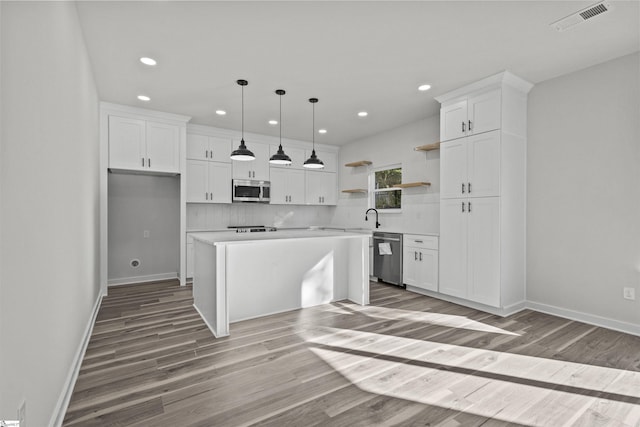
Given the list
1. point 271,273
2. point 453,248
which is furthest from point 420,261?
point 271,273

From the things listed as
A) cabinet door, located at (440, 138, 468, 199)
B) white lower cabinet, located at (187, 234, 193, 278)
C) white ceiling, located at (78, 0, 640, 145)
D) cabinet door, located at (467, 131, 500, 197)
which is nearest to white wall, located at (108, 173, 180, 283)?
white lower cabinet, located at (187, 234, 193, 278)

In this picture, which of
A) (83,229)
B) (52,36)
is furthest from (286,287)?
(52,36)

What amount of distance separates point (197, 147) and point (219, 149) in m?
0.39

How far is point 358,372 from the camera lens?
7.38ft

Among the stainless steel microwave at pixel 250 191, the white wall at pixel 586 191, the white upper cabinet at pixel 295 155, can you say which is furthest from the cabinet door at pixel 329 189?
the white wall at pixel 586 191

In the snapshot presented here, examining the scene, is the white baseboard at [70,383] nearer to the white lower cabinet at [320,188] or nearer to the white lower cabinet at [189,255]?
the white lower cabinet at [189,255]

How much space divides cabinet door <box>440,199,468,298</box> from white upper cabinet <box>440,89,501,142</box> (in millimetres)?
885

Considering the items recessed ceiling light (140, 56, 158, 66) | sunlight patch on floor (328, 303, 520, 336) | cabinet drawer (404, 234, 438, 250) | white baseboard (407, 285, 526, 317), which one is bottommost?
sunlight patch on floor (328, 303, 520, 336)

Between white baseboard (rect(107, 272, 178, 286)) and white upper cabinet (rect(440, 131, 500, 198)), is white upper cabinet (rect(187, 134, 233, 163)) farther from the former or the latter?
white upper cabinet (rect(440, 131, 500, 198))

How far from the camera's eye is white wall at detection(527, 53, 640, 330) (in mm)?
3008

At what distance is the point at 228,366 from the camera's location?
7.68 ft

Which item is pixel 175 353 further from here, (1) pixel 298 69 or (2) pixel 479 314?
(2) pixel 479 314

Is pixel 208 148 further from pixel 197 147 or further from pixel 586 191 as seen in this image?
pixel 586 191

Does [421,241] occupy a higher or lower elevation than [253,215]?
lower
